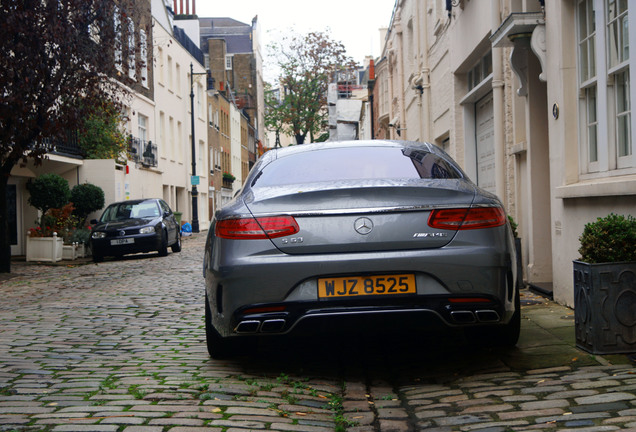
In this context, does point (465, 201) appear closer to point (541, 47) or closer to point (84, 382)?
point (84, 382)

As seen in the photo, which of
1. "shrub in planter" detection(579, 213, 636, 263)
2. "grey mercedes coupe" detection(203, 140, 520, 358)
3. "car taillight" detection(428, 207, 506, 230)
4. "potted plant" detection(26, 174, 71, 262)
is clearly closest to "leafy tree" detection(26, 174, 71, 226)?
"potted plant" detection(26, 174, 71, 262)

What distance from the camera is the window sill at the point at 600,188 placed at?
5.96m

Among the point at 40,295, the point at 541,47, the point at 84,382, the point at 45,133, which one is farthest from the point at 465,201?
the point at 45,133

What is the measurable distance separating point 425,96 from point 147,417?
57.8 feet

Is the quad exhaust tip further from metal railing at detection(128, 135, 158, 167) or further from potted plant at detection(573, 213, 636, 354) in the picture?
metal railing at detection(128, 135, 158, 167)

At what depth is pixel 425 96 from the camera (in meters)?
20.6

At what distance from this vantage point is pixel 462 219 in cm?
466

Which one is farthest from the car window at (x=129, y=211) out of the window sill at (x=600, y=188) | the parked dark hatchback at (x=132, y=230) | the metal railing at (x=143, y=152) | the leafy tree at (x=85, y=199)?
the window sill at (x=600, y=188)

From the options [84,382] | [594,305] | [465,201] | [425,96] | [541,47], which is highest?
[425,96]

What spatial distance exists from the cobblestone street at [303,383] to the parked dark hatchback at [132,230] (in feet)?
39.0

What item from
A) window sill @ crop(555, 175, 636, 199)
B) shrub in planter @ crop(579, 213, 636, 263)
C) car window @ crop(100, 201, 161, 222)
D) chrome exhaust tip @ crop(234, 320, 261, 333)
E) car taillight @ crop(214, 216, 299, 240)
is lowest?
chrome exhaust tip @ crop(234, 320, 261, 333)

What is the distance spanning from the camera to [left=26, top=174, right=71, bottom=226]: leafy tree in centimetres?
2038

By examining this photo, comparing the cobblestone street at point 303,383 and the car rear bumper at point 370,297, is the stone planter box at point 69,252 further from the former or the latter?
the car rear bumper at point 370,297

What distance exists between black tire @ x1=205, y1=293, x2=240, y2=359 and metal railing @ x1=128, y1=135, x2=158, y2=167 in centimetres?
2557
